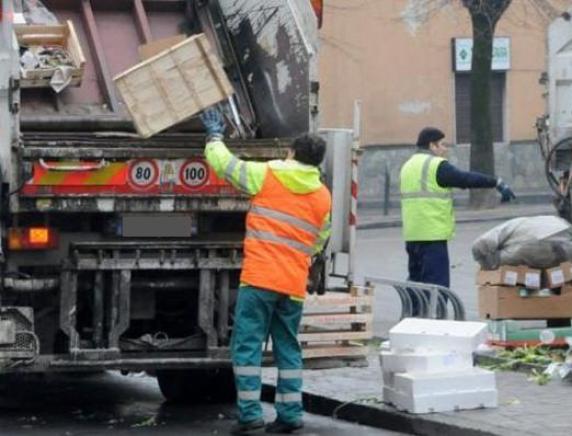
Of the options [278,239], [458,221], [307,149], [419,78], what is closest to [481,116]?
[458,221]

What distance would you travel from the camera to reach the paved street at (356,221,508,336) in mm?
14812

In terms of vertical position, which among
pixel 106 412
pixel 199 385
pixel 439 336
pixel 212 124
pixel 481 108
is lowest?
pixel 106 412

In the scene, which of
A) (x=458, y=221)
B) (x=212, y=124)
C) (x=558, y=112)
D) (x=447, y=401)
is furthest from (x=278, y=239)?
(x=458, y=221)

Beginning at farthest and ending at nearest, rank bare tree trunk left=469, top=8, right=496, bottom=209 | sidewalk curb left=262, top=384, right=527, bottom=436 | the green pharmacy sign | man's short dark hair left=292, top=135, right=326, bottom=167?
the green pharmacy sign < bare tree trunk left=469, top=8, right=496, bottom=209 < man's short dark hair left=292, top=135, right=326, bottom=167 < sidewalk curb left=262, top=384, right=527, bottom=436

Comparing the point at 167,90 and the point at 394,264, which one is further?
the point at 394,264

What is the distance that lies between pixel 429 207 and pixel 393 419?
3.21 meters

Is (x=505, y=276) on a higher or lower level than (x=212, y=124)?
lower

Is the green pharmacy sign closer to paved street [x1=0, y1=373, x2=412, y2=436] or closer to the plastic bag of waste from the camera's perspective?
the plastic bag of waste

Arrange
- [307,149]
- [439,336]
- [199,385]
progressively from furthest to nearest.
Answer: [199,385] < [439,336] < [307,149]

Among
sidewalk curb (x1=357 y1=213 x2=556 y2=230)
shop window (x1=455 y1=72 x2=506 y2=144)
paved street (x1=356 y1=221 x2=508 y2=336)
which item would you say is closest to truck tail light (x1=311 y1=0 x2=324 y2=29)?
paved street (x1=356 y1=221 x2=508 y2=336)

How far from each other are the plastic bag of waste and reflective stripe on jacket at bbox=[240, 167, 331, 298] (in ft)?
8.63

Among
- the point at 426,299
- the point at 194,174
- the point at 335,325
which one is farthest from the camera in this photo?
the point at 426,299

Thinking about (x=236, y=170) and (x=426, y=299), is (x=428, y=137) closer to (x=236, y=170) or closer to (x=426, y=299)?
(x=426, y=299)

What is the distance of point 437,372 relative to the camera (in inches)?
346
